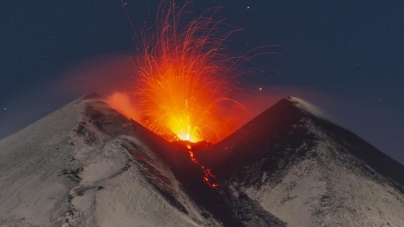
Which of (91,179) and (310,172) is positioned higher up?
(91,179)

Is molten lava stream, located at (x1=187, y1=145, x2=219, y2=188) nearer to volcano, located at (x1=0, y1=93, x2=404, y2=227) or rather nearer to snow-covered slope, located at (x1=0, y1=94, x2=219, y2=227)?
volcano, located at (x1=0, y1=93, x2=404, y2=227)

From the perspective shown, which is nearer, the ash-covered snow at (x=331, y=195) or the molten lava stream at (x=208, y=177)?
the ash-covered snow at (x=331, y=195)

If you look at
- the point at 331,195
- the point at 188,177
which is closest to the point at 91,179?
the point at 188,177

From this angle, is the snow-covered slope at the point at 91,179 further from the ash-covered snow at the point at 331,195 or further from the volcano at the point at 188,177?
the ash-covered snow at the point at 331,195

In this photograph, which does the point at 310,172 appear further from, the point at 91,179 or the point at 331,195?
Answer: the point at 91,179

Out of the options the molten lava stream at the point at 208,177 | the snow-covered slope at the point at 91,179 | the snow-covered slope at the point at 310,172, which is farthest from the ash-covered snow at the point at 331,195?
the snow-covered slope at the point at 91,179

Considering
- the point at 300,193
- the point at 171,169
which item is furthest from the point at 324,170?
the point at 171,169
